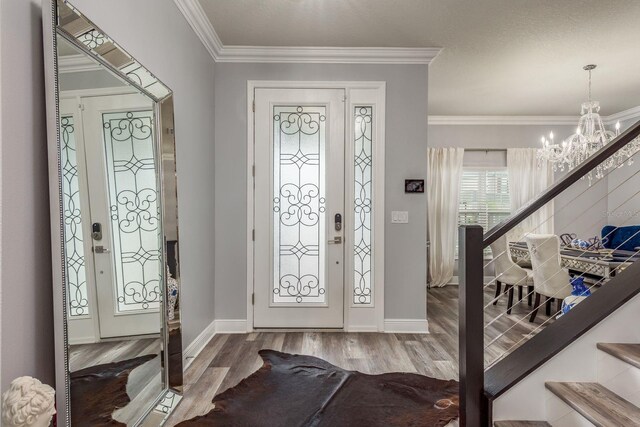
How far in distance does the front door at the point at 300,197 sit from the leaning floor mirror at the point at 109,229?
1.30 metres

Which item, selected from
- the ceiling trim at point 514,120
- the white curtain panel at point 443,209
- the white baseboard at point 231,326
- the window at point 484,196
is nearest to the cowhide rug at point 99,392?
the white baseboard at point 231,326

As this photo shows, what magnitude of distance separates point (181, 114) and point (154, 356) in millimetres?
1655

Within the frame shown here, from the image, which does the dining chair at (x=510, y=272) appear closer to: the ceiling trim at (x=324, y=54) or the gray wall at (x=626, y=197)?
the ceiling trim at (x=324, y=54)

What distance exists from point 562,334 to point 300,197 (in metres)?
2.33

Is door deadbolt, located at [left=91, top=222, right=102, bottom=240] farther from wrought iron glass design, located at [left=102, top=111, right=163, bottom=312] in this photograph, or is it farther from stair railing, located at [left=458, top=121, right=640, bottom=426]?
stair railing, located at [left=458, top=121, right=640, bottom=426]

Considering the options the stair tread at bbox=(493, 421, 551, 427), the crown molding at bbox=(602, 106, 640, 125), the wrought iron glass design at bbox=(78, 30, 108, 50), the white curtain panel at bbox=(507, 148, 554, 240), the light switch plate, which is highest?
the crown molding at bbox=(602, 106, 640, 125)

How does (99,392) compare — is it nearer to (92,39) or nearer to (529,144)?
(92,39)

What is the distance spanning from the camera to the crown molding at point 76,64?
1.34m

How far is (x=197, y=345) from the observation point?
2.98 metres

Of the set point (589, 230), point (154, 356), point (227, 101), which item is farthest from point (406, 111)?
point (589, 230)

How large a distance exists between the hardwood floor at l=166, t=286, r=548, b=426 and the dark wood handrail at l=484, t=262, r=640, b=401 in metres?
0.79

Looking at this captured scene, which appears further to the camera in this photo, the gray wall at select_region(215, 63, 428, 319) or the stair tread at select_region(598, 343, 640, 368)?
the gray wall at select_region(215, 63, 428, 319)

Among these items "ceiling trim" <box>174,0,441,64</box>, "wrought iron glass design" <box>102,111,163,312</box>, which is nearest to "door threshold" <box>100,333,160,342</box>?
"wrought iron glass design" <box>102,111,163,312</box>

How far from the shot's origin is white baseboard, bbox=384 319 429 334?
3508 mm
